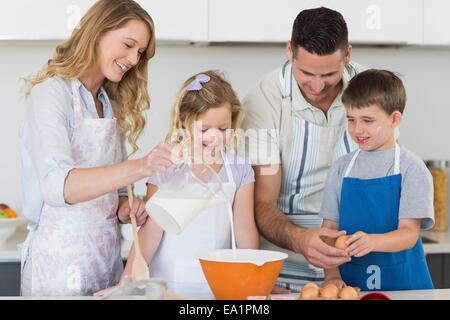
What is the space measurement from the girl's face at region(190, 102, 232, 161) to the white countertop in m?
0.43

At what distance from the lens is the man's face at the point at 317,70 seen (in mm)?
1107

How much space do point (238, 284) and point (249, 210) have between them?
0.37 meters

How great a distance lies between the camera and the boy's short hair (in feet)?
3.61

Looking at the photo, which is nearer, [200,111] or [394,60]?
[200,111]

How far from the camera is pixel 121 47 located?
103 cm

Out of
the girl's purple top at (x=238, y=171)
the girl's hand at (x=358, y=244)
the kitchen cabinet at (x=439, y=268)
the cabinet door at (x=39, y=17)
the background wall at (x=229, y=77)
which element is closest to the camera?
the girl's hand at (x=358, y=244)

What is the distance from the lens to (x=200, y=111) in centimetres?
109

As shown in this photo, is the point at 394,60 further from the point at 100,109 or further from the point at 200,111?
the point at 100,109

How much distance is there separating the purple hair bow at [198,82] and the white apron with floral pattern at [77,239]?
166 mm

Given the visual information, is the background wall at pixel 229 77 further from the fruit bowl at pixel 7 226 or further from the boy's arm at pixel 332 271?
the boy's arm at pixel 332 271

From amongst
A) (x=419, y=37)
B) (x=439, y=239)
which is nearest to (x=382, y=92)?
(x=419, y=37)

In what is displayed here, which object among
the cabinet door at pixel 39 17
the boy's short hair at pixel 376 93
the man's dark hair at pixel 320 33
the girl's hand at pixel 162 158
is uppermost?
the cabinet door at pixel 39 17

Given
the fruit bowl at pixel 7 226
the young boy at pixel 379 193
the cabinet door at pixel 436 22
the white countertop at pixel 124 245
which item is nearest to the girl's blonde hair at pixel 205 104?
the young boy at pixel 379 193
